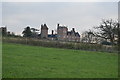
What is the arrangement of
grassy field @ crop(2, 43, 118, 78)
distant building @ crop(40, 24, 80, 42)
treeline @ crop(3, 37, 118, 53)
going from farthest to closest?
distant building @ crop(40, 24, 80, 42)
treeline @ crop(3, 37, 118, 53)
grassy field @ crop(2, 43, 118, 78)

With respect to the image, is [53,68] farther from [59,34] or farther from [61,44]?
[59,34]

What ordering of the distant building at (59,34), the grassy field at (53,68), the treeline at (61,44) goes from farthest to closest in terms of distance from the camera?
1. the distant building at (59,34)
2. the treeline at (61,44)
3. the grassy field at (53,68)

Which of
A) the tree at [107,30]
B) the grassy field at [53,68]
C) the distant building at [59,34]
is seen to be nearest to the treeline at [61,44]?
the tree at [107,30]

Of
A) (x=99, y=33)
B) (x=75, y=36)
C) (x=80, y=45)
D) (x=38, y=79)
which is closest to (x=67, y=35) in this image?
(x=75, y=36)

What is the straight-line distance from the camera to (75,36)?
61.9m

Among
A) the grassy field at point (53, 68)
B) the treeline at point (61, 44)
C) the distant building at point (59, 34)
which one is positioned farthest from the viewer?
the distant building at point (59, 34)

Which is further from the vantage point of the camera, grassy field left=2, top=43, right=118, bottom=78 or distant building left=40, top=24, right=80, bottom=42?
distant building left=40, top=24, right=80, bottom=42

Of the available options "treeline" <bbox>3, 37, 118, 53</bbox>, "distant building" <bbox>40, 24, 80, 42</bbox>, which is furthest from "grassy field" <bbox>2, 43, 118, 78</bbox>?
"distant building" <bbox>40, 24, 80, 42</bbox>

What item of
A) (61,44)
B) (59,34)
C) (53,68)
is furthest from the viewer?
(59,34)

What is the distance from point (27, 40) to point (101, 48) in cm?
970

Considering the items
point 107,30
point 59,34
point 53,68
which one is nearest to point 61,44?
point 107,30

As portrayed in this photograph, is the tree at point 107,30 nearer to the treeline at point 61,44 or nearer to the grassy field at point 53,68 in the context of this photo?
the treeline at point 61,44

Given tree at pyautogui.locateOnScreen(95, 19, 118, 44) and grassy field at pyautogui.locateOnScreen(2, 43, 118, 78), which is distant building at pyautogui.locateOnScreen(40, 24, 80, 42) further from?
grassy field at pyautogui.locateOnScreen(2, 43, 118, 78)

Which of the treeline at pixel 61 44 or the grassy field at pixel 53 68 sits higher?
the treeline at pixel 61 44
